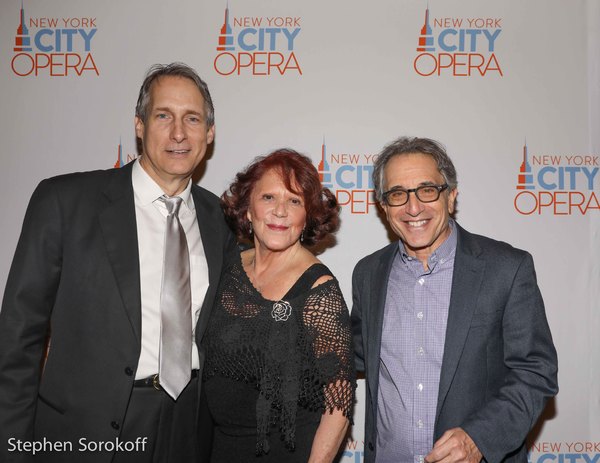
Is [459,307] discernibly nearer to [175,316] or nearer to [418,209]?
[418,209]

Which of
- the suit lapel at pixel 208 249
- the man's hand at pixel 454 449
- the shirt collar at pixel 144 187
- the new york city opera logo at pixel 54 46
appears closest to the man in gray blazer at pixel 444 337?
the man's hand at pixel 454 449

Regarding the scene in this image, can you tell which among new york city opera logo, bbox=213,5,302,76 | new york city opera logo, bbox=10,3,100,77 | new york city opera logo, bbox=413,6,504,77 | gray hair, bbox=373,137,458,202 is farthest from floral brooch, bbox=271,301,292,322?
new york city opera logo, bbox=10,3,100,77

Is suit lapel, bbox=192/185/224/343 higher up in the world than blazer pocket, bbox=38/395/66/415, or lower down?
higher up

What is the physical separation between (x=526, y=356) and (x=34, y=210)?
1.84 m

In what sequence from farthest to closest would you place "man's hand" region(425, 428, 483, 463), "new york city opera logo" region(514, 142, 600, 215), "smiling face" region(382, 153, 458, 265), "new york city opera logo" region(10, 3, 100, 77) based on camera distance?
"new york city opera logo" region(10, 3, 100, 77) → "new york city opera logo" region(514, 142, 600, 215) → "smiling face" region(382, 153, 458, 265) → "man's hand" region(425, 428, 483, 463)

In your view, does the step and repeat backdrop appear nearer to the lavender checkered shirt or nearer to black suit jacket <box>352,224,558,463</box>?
the lavender checkered shirt

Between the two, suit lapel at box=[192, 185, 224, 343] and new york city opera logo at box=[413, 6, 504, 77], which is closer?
suit lapel at box=[192, 185, 224, 343]

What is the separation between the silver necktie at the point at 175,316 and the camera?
1.96 metres

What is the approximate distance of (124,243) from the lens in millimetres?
1997

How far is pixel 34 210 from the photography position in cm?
197

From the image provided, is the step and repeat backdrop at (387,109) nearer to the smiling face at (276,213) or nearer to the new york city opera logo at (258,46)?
the new york city opera logo at (258,46)

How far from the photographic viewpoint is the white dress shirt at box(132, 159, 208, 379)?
6.50ft

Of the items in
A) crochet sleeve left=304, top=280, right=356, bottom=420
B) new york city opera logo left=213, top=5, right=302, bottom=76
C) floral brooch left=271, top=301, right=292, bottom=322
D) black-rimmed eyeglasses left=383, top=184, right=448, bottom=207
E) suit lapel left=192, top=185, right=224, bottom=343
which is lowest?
crochet sleeve left=304, top=280, right=356, bottom=420

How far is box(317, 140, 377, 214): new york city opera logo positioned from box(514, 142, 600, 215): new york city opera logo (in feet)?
2.62
